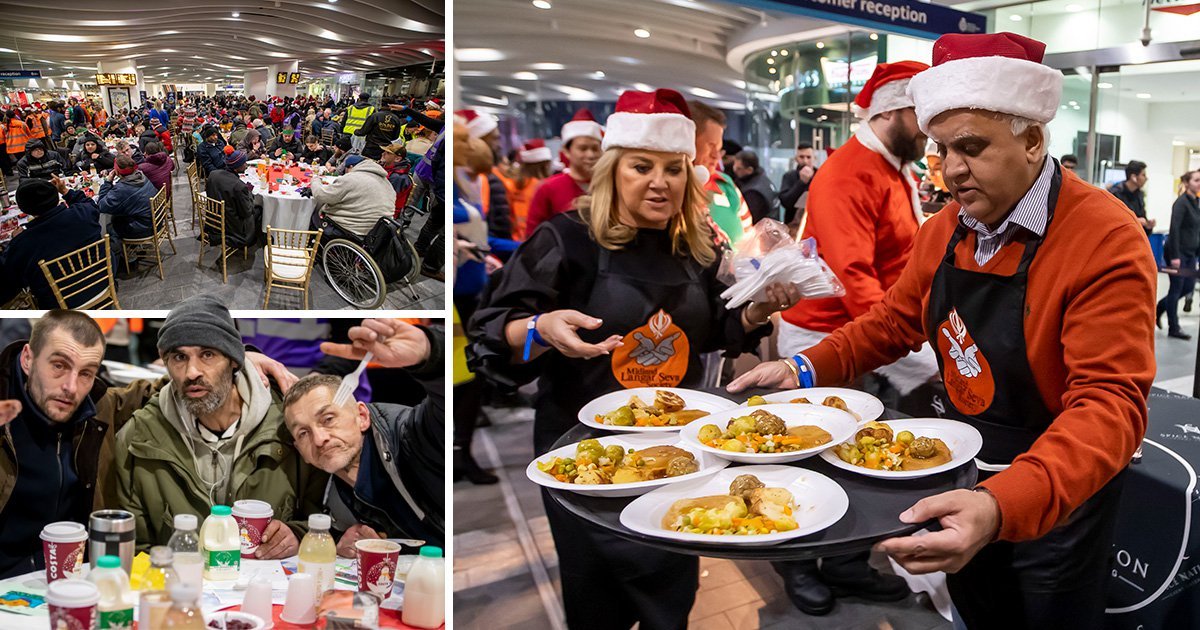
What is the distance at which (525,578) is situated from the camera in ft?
7.18

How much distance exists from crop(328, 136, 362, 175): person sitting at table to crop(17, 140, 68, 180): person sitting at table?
56 cm

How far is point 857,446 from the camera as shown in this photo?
4.94 ft

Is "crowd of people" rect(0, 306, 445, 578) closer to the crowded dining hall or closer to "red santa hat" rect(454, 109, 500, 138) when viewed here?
the crowded dining hall

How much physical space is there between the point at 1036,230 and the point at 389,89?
147cm

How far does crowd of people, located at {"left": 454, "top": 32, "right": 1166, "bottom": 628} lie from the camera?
1.29 m

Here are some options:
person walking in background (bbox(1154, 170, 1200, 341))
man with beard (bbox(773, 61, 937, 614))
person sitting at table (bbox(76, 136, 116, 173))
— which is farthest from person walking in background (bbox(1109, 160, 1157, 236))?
person sitting at table (bbox(76, 136, 116, 173))

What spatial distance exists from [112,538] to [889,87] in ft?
7.24

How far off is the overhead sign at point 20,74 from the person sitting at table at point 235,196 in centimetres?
39

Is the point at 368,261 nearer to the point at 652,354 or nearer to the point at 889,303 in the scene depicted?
the point at 652,354

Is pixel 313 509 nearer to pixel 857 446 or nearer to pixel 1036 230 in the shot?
pixel 857 446

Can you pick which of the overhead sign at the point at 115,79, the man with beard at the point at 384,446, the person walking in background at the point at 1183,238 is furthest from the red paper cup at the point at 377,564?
the person walking in background at the point at 1183,238

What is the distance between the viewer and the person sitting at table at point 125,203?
179 centimetres

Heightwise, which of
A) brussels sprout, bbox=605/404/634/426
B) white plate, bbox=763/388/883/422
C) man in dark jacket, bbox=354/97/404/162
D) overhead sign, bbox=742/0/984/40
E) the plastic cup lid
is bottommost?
the plastic cup lid

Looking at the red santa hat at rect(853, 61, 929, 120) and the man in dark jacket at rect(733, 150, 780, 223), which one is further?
the man in dark jacket at rect(733, 150, 780, 223)
